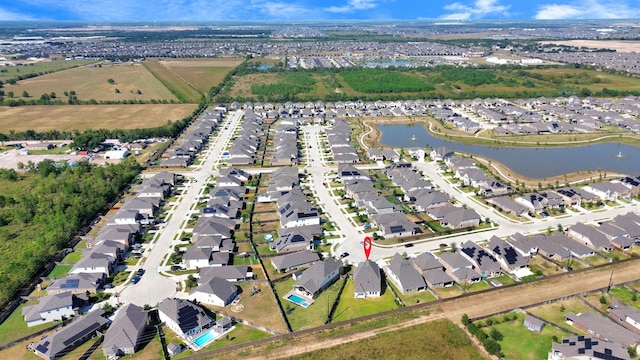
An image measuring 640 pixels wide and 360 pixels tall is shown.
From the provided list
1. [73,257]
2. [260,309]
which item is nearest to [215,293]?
[260,309]

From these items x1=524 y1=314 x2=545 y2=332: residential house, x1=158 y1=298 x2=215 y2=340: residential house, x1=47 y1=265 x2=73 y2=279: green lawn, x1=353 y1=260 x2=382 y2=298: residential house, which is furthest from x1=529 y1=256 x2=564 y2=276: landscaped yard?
x1=47 y1=265 x2=73 y2=279: green lawn

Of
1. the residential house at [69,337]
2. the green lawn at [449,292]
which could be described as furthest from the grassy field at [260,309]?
the green lawn at [449,292]

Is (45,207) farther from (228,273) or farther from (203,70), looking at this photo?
(203,70)

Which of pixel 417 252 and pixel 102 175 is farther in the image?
pixel 102 175

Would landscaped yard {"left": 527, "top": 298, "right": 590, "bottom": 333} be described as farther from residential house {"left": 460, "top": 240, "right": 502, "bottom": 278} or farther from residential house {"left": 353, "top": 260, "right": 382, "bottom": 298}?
residential house {"left": 353, "top": 260, "right": 382, "bottom": 298}

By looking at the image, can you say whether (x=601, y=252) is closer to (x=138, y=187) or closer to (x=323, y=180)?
(x=323, y=180)

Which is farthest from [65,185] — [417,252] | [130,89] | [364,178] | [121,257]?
[130,89]
